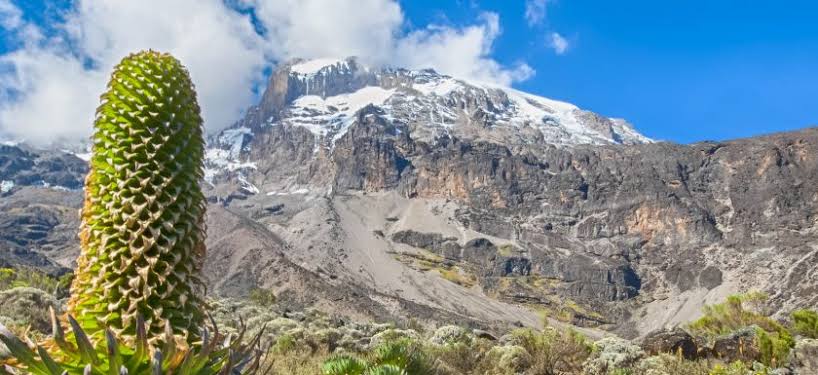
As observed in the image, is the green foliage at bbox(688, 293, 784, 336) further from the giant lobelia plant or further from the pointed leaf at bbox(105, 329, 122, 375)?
the pointed leaf at bbox(105, 329, 122, 375)

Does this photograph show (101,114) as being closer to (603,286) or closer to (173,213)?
(173,213)

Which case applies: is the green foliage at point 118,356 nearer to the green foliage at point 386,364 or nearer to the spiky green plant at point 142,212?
the spiky green plant at point 142,212

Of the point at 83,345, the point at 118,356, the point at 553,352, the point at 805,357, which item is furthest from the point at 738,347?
the point at 83,345

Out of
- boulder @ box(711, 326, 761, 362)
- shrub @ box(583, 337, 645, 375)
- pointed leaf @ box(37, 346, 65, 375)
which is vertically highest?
pointed leaf @ box(37, 346, 65, 375)

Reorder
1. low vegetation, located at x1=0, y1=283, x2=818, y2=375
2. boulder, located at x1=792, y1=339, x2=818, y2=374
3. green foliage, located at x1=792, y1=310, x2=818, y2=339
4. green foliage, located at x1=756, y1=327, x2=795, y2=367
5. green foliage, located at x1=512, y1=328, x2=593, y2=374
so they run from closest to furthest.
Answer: low vegetation, located at x1=0, y1=283, x2=818, y2=375 < green foliage, located at x1=512, y1=328, x2=593, y2=374 < boulder, located at x1=792, y1=339, x2=818, y2=374 < green foliage, located at x1=756, y1=327, x2=795, y2=367 < green foliage, located at x1=792, y1=310, x2=818, y2=339

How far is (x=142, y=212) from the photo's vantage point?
8.85ft

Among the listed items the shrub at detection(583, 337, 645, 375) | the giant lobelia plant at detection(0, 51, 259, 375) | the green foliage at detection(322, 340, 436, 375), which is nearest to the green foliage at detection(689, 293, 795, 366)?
the shrub at detection(583, 337, 645, 375)

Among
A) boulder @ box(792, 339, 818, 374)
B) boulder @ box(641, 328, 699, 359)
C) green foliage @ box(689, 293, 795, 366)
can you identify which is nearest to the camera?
boulder @ box(792, 339, 818, 374)

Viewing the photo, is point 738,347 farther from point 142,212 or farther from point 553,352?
point 142,212

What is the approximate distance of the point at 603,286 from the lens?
187250 mm

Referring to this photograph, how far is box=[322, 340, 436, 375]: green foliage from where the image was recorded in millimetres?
6589

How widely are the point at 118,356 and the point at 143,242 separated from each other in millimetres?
498

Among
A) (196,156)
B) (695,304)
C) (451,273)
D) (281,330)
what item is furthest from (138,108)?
(451,273)

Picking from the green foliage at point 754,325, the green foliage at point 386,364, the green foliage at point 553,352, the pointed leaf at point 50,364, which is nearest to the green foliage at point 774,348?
the green foliage at point 754,325
